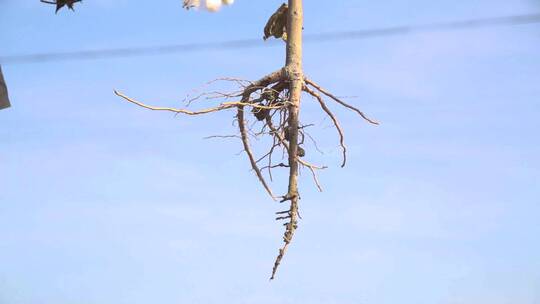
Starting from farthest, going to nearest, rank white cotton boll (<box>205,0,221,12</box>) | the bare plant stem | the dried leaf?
the dried leaf → the bare plant stem → white cotton boll (<box>205,0,221,12</box>)

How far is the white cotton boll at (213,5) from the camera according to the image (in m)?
3.12

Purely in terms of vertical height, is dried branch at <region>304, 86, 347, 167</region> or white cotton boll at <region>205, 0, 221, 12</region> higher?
white cotton boll at <region>205, 0, 221, 12</region>

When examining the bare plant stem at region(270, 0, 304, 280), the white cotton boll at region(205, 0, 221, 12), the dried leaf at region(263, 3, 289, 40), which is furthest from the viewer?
the dried leaf at region(263, 3, 289, 40)

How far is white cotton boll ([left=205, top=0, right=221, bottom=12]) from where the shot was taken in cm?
312

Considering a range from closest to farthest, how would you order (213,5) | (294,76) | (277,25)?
(213,5) → (294,76) → (277,25)

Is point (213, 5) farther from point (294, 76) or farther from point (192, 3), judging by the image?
point (294, 76)

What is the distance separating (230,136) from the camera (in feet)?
11.8

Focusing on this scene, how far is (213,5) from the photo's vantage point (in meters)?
3.13

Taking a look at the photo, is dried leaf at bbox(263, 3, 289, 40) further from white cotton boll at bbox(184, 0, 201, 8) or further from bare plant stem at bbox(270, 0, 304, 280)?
white cotton boll at bbox(184, 0, 201, 8)

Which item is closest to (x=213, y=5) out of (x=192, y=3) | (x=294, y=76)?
(x=192, y=3)

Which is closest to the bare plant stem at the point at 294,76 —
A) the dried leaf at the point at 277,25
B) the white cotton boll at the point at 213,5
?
the dried leaf at the point at 277,25

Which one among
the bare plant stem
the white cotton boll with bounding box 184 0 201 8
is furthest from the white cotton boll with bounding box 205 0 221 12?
the bare plant stem

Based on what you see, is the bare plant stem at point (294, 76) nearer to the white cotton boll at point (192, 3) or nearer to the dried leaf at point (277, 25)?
the dried leaf at point (277, 25)

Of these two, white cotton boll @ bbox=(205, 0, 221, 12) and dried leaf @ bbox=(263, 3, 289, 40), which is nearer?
white cotton boll @ bbox=(205, 0, 221, 12)
